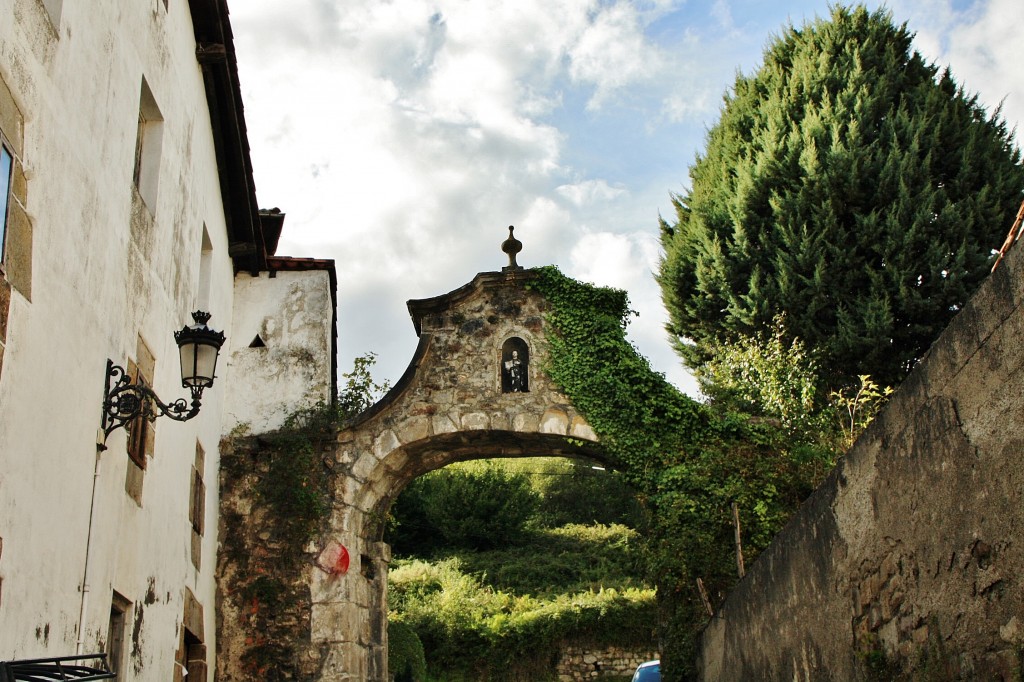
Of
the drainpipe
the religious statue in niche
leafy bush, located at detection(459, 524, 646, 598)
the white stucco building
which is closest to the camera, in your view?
the white stucco building

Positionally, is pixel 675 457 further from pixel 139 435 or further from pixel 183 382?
pixel 183 382

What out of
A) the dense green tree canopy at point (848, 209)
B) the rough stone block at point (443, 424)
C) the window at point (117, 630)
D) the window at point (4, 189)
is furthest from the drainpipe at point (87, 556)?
the dense green tree canopy at point (848, 209)

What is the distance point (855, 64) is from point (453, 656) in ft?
42.8

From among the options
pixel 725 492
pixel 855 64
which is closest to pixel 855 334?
pixel 855 64

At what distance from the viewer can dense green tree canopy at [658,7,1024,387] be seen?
17344 millimetres

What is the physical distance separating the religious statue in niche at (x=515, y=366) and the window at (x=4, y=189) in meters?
7.77

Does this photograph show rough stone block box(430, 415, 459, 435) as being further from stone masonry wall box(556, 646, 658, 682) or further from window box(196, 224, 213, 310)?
stone masonry wall box(556, 646, 658, 682)

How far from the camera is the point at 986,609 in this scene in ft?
12.8

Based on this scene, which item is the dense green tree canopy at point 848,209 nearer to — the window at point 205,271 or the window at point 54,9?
the window at point 205,271

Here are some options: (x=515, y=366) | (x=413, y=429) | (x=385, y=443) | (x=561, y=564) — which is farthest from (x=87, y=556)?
(x=561, y=564)

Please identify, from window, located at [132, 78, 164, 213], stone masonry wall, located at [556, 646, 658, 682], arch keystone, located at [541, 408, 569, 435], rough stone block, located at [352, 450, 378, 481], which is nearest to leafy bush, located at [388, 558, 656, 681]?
stone masonry wall, located at [556, 646, 658, 682]

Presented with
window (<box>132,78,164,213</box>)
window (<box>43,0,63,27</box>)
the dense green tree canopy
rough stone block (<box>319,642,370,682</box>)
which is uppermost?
the dense green tree canopy

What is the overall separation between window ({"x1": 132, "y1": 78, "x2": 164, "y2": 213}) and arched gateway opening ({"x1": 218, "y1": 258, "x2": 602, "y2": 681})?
14.7ft

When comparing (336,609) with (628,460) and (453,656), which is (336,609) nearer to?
(628,460)
